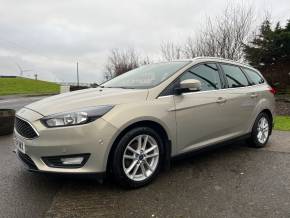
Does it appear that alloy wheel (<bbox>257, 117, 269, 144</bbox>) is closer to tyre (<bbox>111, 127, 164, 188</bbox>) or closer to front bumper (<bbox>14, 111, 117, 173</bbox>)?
tyre (<bbox>111, 127, 164, 188</bbox>)

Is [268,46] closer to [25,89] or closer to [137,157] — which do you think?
[137,157]

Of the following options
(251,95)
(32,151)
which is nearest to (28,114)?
(32,151)

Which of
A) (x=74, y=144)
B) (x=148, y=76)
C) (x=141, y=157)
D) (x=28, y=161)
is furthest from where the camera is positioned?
(x=148, y=76)

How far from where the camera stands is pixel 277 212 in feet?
10.3

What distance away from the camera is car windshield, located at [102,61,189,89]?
4211 millimetres

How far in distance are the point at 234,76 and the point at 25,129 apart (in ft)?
11.2

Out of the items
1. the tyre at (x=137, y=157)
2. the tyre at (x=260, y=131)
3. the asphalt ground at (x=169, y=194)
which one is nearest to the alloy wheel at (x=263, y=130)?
the tyre at (x=260, y=131)

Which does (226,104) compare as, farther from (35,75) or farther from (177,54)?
(35,75)

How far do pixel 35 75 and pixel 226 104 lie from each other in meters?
62.2

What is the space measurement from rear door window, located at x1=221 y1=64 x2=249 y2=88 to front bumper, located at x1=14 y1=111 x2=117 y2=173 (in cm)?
247

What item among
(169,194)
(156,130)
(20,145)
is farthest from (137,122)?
(20,145)

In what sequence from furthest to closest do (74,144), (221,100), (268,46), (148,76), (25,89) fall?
(25,89)
(268,46)
(221,100)
(148,76)
(74,144)

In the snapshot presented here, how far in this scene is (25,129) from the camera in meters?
3.52

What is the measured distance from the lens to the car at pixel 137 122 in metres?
3.29
